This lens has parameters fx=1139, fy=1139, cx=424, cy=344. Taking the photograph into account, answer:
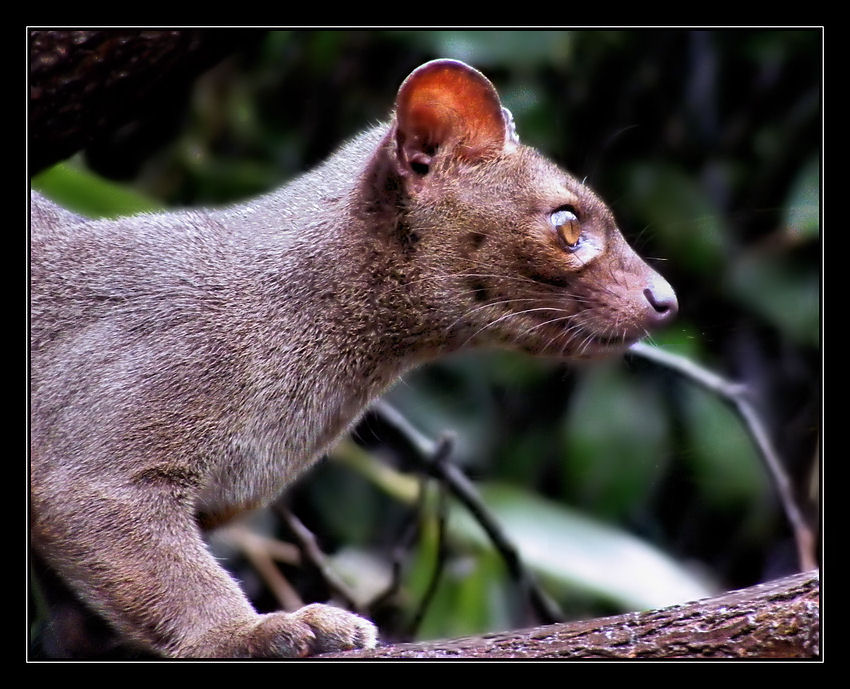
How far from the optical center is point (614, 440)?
3.54 m

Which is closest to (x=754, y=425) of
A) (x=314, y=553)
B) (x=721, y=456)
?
(x=721, y=456)

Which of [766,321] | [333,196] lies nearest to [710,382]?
[766,321]

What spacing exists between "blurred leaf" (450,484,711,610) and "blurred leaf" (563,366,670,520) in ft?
0.39

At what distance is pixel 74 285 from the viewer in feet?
8.64

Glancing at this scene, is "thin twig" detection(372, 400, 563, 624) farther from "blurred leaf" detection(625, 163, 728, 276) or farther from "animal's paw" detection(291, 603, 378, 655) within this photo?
"animal's paw" detection(291, 603, 378, 655)

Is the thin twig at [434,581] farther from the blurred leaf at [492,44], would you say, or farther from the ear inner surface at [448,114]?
the blurred leaf at [492,44]

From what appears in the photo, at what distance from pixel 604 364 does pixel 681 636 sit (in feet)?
2.85

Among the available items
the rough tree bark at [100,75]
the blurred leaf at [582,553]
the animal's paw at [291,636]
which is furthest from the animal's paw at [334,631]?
the rough tree bark at [100,75]

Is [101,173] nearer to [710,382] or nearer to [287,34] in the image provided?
[287,34]

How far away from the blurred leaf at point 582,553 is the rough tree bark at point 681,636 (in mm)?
1158

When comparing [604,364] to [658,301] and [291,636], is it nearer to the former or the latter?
[658,301]

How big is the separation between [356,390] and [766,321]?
148 centimetres

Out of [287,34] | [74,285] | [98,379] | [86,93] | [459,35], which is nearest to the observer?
[98,379]

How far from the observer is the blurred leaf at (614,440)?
3.29 meters
